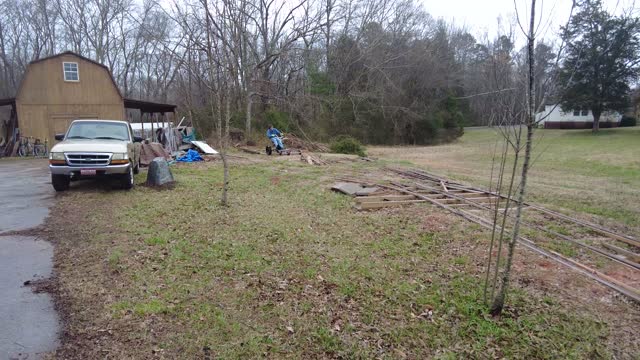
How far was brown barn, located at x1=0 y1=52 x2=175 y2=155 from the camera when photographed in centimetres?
1998

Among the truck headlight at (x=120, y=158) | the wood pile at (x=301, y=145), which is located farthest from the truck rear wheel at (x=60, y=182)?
the wood pile at (x=301, y=145)

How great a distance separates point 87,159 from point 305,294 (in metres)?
7.03

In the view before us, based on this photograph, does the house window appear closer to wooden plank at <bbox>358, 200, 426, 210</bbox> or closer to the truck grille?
the truck grille

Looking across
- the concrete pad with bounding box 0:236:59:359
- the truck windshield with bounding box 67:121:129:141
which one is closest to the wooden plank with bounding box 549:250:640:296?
the concrete pad with bounding box 0:236:59:359

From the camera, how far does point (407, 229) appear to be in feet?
22.9

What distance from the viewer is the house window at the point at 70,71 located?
20.3 metres

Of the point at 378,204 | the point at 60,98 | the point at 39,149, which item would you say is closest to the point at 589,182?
the point at 378,204

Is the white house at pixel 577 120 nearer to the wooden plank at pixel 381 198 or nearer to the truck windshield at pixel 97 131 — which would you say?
the wooden plank at pixel 381 198

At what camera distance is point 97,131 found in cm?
1011

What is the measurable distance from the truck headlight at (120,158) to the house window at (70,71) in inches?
577

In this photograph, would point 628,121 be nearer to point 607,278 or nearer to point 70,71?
point 607,278

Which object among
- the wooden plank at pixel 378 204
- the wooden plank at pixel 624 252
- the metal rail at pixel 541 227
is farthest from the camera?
the wooden plank at pixel 378 204

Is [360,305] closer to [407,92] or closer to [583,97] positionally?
[407,92]

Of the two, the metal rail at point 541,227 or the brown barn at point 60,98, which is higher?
the brown barn at point 60,98
